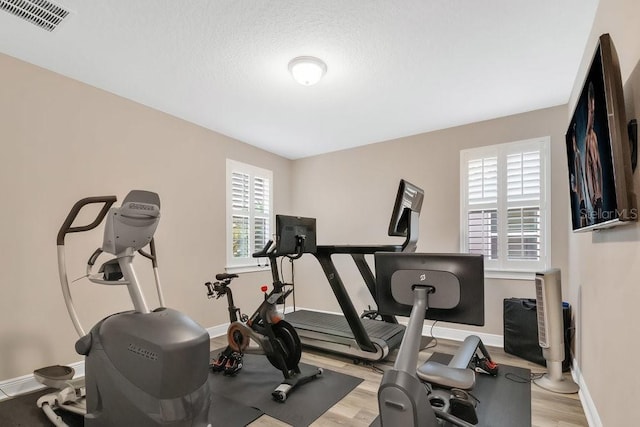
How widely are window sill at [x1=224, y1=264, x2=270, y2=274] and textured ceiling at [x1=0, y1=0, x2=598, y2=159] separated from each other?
1.97 metres

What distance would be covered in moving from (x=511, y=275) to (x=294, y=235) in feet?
8.22

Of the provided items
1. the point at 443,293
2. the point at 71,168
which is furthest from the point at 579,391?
the point at 71,168

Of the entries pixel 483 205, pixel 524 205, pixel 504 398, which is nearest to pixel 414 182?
pixel 483 205

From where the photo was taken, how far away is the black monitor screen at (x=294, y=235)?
9.02 feet

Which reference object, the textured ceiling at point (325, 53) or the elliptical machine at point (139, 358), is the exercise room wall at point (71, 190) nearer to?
the textured ceiling at point (325, 53)

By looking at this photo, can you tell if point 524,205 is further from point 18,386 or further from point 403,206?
point 18,386

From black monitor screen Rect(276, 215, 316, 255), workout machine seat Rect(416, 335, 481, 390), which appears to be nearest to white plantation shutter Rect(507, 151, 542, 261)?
workout machine seat Rect(416, 335, 481, 390)

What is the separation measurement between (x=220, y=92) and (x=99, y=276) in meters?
1.96

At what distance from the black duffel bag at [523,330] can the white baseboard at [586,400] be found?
294mm

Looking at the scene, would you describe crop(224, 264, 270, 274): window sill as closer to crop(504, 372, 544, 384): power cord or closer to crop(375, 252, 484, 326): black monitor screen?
crop(375, 252, 484, 326): black monitor screen

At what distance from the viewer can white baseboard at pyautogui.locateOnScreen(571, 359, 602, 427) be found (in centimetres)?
194

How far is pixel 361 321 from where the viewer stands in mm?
3354

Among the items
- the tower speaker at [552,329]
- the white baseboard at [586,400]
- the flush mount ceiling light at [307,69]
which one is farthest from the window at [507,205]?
the flush mount ceiling light at [307,69]

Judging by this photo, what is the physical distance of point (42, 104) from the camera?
270cm
